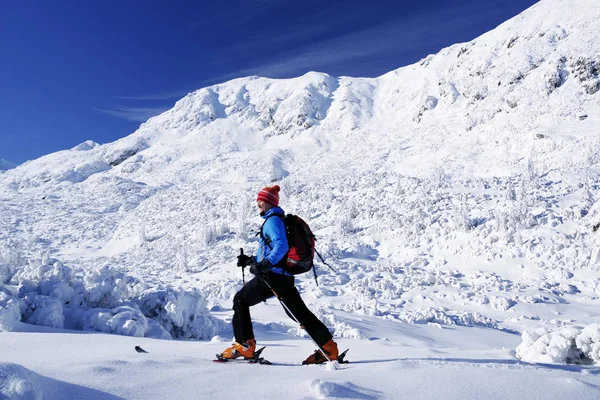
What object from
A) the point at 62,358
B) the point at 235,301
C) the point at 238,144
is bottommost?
the point at 62,358

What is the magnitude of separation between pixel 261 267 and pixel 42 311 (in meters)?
3.88

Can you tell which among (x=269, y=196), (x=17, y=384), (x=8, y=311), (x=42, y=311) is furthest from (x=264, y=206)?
(x=42, y=311)

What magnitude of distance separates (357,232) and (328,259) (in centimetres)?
293

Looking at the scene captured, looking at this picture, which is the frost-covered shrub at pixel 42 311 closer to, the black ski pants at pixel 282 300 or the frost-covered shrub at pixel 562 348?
the black ski pants at pixel 282 300

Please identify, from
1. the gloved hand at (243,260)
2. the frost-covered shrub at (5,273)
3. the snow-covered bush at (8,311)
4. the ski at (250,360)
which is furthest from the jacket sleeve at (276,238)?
the frost-covered shrub at (5,273)

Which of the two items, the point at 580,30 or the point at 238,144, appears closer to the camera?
the point at 580,30

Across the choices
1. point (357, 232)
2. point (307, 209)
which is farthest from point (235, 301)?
point (307, 209)

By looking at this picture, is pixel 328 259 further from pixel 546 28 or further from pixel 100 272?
pixel 546 28

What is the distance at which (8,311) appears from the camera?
4785mm

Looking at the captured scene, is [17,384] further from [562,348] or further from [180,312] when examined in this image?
[562,348]

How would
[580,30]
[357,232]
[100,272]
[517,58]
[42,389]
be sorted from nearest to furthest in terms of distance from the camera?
[42,389], [100,272], [357,232], [580,30], [517,58]

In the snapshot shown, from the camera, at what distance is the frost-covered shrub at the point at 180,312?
21.6 ft

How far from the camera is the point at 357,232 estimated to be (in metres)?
16.4

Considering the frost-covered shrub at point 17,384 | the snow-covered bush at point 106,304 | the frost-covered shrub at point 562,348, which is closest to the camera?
the frost-covered shrub at point 17,384
